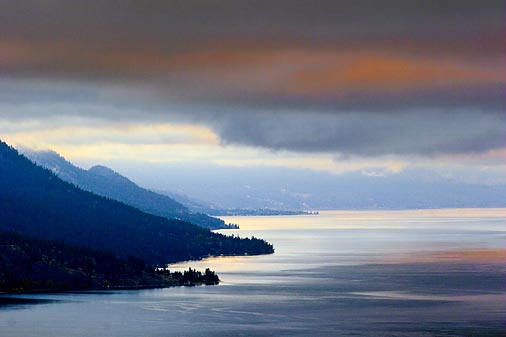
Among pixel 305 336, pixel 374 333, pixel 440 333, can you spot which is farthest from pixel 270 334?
pixel 440 333

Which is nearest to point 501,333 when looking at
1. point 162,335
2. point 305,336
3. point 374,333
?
point 374,333

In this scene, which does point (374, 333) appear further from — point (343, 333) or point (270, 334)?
point (270, 334)

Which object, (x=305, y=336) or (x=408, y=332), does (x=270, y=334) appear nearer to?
(x=305, y=336)

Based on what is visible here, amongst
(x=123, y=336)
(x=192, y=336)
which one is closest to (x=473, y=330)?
(x=192, y=336)

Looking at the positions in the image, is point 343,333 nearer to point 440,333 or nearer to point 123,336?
point 440,333

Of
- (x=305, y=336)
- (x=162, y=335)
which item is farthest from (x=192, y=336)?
(x=305, y=336)
